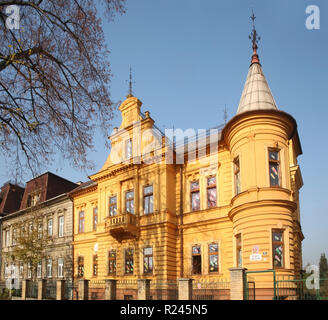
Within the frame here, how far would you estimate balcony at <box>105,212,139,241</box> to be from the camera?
2297cm

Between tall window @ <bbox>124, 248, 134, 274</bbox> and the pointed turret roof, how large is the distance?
1140cm

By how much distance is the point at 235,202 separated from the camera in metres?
19.0

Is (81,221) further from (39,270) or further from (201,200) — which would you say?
(201,200)

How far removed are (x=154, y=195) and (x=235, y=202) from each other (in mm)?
→ 5981

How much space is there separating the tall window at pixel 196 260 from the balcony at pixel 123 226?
405 centimetres

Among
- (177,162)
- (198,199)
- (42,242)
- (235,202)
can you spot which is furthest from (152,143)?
(42,242)

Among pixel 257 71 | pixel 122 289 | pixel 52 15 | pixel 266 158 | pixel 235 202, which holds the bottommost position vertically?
pixel 122 289

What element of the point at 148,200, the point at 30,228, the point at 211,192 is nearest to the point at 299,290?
the point at 211,192

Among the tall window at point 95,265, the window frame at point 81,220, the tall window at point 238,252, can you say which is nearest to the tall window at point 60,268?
the window frame at point 81,220

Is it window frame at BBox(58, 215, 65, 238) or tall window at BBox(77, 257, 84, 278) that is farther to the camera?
window frame at BBox(58, 215, 65, 238)

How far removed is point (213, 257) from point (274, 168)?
6168mm

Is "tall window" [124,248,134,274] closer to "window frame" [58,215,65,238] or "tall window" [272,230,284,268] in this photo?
"window frame" [58,215,65,238]

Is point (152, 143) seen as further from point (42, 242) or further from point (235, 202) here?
point (42, 242)

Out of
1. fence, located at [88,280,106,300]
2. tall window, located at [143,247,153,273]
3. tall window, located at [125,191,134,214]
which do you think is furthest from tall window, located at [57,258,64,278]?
tall window, located at [143,247,153,273]
